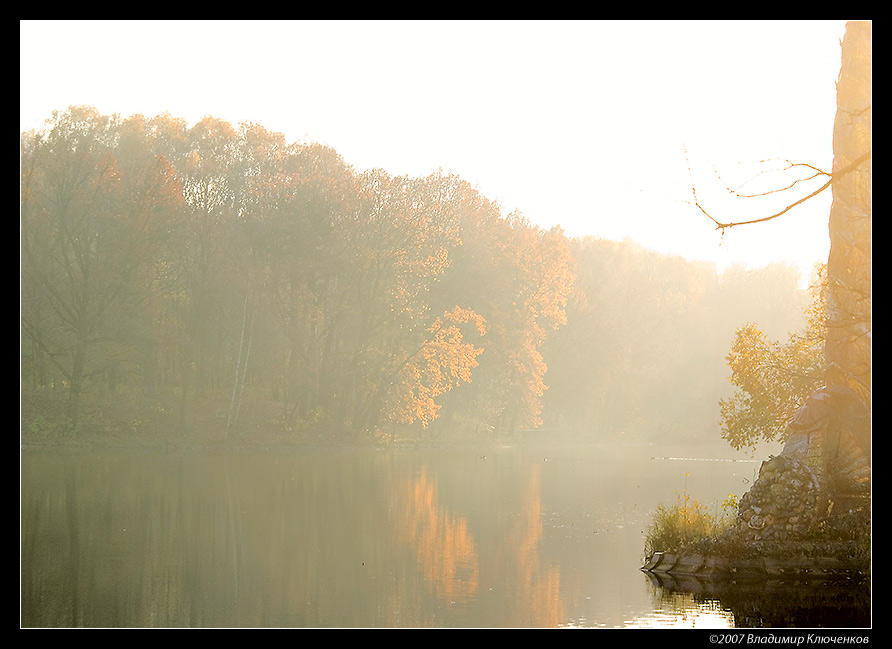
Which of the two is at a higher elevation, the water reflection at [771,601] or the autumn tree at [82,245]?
the autumn tree at [82,245]

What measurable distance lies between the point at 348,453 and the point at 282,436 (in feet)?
13.4

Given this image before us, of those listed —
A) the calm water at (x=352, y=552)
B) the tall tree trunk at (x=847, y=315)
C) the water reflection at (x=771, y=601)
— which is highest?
the tall tree trunk at (x=847, y=315)

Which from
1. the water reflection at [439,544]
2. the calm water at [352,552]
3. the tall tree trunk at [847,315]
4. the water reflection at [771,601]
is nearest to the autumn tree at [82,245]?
the calm water at [352,552]

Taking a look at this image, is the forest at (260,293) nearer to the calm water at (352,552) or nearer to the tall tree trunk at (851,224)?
the calm water at (352,552)

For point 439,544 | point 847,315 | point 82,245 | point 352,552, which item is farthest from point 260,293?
point 847,315

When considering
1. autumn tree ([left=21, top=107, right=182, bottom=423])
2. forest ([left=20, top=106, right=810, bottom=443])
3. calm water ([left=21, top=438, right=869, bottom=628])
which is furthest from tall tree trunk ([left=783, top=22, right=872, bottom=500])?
autumn tree ([left=21, top=107, right=182, bottom=423])

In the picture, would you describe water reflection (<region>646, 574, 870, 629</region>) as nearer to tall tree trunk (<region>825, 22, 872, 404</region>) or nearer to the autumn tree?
tall tree trunk (<region>825, 22, 872, 404</region>)

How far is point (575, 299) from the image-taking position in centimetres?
7712

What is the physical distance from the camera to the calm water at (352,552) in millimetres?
14797

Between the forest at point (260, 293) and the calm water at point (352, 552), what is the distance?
12421 millimetres

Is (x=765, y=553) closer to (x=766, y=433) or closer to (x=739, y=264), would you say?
(x=766, y=433)

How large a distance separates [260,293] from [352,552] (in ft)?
121

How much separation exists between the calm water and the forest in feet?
40.8
